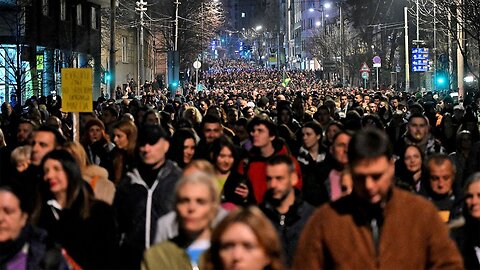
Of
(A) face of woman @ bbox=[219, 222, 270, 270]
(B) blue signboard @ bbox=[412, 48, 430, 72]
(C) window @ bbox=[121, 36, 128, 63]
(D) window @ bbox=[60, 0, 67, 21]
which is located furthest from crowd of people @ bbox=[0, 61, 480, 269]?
(C) window @ bbox=[121, 36, 128, 63]

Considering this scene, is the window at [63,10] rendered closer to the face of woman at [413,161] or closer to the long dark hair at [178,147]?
the long dark hair at [178,147]

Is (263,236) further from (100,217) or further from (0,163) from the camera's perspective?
(0,163)

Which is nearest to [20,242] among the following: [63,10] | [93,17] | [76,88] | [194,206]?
[194,206]

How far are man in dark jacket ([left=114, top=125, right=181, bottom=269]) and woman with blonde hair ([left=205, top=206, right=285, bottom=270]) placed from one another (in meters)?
2.68

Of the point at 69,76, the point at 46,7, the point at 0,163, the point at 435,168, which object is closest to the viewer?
the point at 435,168

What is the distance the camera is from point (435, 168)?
8797 mm

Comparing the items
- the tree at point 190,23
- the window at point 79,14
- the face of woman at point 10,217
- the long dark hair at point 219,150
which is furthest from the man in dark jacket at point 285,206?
the tree at point 190,23

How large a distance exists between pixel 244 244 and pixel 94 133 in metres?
8.61

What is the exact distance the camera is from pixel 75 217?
7.06m

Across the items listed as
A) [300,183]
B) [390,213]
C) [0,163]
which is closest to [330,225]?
[390,213]

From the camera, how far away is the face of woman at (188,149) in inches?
417

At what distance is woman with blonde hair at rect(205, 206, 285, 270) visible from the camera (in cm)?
461

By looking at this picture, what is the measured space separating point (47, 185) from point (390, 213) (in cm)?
306

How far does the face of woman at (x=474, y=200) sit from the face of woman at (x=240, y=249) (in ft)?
8.92
